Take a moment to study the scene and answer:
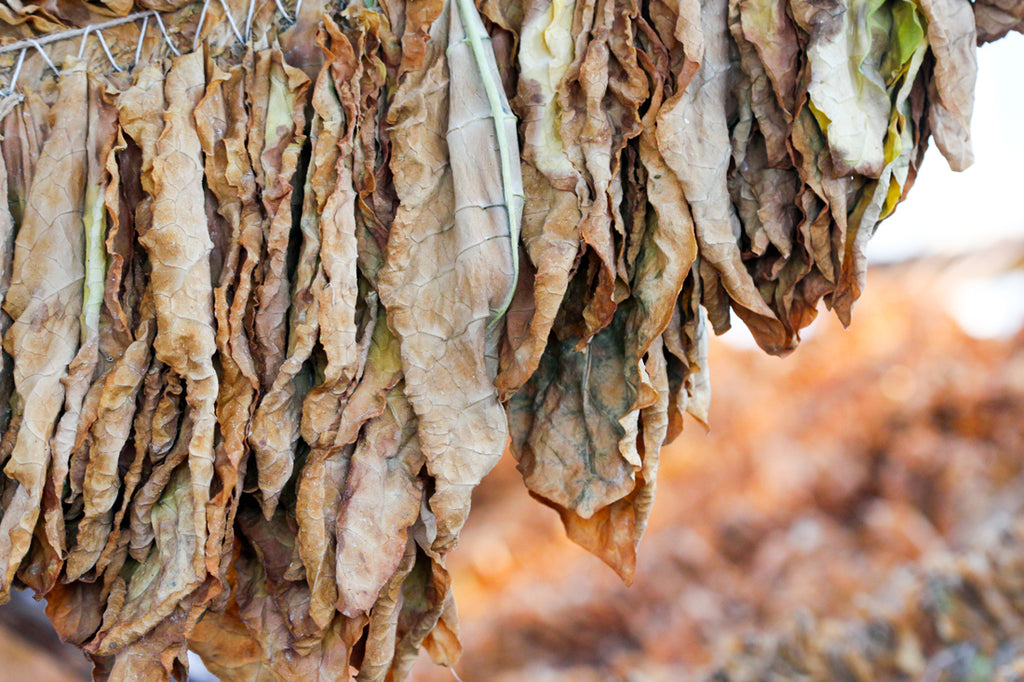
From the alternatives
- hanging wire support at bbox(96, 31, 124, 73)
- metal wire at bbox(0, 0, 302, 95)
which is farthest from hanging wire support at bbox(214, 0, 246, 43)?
hanging wire support at bbox(96, 31, 124, 73)

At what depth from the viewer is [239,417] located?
715mm

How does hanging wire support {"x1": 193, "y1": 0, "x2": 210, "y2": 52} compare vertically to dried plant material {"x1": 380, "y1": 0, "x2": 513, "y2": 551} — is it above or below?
above

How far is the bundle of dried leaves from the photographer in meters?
0.72

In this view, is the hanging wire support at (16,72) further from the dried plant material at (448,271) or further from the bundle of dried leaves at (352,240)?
the dried plant material at (448,271)

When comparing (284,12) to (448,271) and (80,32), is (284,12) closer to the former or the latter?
(80,32)

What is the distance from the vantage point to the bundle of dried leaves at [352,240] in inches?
28.2

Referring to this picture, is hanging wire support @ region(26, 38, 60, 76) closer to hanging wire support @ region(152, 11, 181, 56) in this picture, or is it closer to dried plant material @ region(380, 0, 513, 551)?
hanging wire support @ region(152, 11, 181, 56)

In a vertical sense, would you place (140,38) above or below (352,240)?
above

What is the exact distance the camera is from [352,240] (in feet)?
2.36

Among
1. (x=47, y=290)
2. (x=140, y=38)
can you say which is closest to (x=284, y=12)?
(x=140, y=38)

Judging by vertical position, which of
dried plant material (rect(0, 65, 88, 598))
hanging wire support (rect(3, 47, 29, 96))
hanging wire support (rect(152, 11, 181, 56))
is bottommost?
dried plant material (rect(0, 65, 88, 598))

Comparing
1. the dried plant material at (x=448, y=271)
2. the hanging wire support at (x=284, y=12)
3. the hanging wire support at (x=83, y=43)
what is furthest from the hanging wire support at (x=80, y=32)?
the dried plant material at (x=448, y=271)

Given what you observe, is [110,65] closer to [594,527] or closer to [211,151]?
[211,151]

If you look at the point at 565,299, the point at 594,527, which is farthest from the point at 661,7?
the point at 594,527
